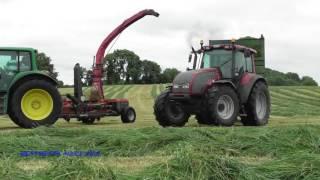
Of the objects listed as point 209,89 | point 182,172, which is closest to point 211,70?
point 209,89

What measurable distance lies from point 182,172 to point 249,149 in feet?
9.47

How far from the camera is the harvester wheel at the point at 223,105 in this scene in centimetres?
1376

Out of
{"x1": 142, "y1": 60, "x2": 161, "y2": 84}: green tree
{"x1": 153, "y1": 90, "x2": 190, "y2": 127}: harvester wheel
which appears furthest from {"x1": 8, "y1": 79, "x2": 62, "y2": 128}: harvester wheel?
{"x1": 142, "y1": 60, "x2": 161, "y2": 84}: green tree

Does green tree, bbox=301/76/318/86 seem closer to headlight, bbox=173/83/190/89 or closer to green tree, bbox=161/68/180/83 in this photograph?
green tree, bbox=161/68/180/83

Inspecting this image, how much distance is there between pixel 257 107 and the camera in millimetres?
15602

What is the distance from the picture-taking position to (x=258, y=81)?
50.9ft

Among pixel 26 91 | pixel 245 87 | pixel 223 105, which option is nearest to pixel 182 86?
pixel 223 105

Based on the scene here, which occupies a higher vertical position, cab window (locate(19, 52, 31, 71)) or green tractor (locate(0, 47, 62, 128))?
cab window (locate(19, 52, 31, 71))

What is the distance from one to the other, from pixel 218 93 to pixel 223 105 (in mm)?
501

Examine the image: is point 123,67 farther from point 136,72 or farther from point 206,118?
point 206,118

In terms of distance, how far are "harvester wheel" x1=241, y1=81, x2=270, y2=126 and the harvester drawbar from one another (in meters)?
4.15

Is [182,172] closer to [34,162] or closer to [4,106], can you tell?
[34,162]

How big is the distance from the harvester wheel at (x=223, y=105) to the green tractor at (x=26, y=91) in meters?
3.69

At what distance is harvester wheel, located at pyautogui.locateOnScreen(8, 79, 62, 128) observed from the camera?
527 inches
